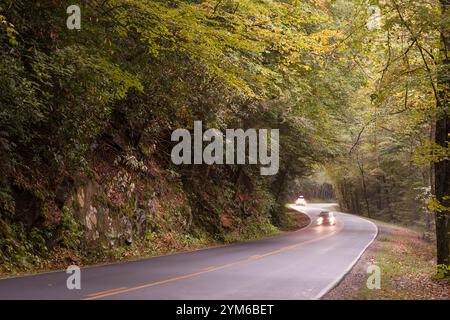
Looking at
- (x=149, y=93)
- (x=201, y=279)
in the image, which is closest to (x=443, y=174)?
(x=201, y=279)

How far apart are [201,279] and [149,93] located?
807cm

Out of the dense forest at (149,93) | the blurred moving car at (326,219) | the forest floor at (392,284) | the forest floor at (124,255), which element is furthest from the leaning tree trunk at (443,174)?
the blurred moving car at (326,219)

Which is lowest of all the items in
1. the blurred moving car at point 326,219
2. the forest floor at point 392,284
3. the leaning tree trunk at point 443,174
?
the blurred moving car at point 326,219

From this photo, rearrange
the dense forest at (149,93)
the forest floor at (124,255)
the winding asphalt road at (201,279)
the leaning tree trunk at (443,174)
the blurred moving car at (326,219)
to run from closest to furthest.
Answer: the winding asphalt road at (201,279), the dense forest at (149,93), the leaning tree trunk at (443,174), the forest floor at (124,255), the blurred moving car at (326,219)

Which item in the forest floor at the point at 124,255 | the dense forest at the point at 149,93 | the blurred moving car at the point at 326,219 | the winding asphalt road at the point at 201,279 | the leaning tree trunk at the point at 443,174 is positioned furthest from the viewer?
the blurred moving car at the point at 326,219

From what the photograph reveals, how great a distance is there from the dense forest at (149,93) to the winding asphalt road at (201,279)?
82.6 inches

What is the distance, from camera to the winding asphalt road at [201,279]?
33.9 feet

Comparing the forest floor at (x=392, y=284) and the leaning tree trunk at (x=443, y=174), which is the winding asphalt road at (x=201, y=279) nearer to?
the forest floor at (x=392, y=284)

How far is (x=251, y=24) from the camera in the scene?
1334 centimetres

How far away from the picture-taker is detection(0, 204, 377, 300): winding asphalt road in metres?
10.3

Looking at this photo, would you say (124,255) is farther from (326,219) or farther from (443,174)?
(326,219)

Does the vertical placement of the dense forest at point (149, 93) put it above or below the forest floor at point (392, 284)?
above

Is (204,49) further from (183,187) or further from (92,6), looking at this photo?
(183,187)

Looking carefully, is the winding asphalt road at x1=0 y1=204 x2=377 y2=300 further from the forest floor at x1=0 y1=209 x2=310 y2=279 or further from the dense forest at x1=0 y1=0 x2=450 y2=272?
the dense forest at x1=0 y1=0 x2=450 y2=272
